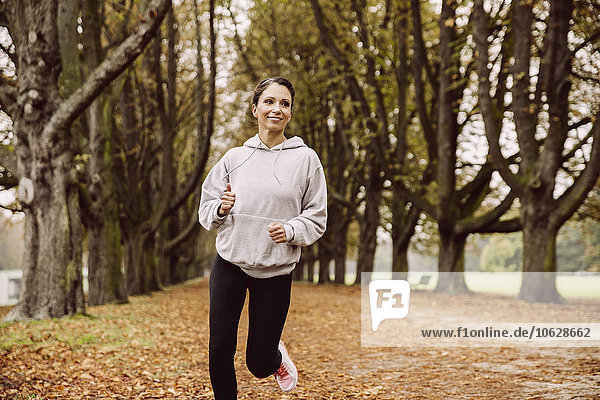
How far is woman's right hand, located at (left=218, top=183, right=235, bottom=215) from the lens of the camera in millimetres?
3209

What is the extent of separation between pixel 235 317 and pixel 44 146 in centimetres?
688

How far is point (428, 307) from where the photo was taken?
13836mm

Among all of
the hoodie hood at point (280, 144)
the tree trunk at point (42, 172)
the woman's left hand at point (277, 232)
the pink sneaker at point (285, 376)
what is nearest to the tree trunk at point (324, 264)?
the tree trunk at point (42, 172)

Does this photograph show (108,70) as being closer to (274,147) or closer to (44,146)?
(44,146)

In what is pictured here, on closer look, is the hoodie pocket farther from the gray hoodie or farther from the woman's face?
the woman's face

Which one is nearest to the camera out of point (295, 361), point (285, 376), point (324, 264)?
point (285, 376)

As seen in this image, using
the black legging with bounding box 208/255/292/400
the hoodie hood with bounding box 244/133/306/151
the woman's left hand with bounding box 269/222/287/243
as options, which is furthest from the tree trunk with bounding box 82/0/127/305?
the woman's left hand with bounding box 269/222/287/243

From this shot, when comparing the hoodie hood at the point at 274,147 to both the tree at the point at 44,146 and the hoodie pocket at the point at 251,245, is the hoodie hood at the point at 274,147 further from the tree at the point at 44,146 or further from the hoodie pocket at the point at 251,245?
the tree at the point at 44,146

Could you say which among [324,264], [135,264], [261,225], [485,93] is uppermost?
[485,93]

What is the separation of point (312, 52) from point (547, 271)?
12.1 metres

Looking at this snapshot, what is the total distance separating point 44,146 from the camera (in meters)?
8.96

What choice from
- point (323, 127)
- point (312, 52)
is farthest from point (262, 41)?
A: point (323, 127)

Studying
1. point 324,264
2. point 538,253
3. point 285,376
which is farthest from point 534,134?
point 324,264

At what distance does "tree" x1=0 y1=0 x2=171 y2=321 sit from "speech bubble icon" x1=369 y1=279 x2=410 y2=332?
18.0 feet
